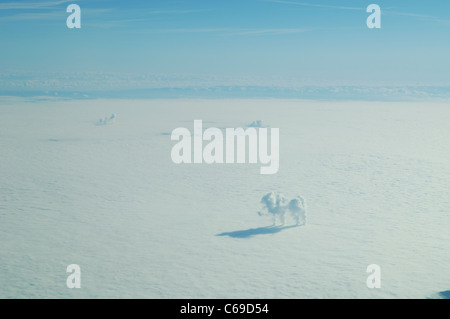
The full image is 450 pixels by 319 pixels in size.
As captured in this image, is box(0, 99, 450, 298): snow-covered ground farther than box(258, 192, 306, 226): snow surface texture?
No

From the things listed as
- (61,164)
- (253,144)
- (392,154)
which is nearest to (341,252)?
(61,164)

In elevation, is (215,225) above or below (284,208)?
below

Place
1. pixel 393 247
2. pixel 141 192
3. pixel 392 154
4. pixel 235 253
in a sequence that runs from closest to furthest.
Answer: pixel 235 253
pixel 393 247
pixel 141 192
pixel 392 154

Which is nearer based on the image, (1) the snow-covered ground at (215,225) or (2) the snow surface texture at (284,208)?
(1) the snow-covered ground at (215,225)

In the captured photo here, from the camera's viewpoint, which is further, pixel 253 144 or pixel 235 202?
pixel 253 144

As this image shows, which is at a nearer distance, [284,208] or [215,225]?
[215,225]

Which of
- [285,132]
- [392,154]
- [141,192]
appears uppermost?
[285,132]
